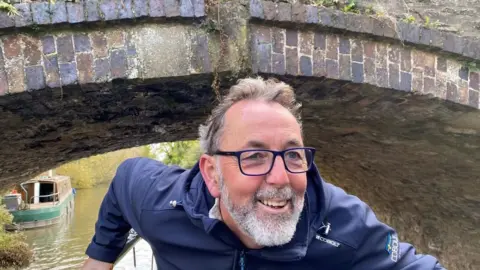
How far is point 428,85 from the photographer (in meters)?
3.52

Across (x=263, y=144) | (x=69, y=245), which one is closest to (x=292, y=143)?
(x=263, y=144)

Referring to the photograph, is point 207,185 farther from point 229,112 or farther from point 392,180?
point 392,180

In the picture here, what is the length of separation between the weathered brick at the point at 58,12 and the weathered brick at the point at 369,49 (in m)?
2.08

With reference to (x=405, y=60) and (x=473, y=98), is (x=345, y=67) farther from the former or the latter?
(x=473, y=98)

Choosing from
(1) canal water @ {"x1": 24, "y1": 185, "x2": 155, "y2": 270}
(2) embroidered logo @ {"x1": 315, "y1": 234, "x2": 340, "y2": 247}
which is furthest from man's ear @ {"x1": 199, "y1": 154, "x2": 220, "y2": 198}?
(1) canal water @ {"x1": 24, "y1": 185, "x2": 155, "y2": 270}

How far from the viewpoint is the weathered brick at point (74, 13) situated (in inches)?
112

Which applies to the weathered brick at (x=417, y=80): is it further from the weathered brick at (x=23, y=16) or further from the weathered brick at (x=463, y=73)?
the weathered brick at (x=23, y=16)

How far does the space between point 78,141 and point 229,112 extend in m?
3.29

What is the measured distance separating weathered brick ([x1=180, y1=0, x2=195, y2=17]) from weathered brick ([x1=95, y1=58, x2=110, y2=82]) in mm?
597

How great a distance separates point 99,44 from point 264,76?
112cm

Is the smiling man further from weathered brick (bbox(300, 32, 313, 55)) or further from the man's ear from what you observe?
weathered brick (bbox(300, 32, 313, 55))

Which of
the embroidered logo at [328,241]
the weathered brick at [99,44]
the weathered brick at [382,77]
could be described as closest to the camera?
the embroidered logo at [328,241]

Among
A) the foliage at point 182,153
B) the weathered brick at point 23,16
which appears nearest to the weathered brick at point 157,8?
the weathered brick at point 23,16

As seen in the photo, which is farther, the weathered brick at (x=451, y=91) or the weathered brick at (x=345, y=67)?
the weathered brick at (x=451, y=91)
